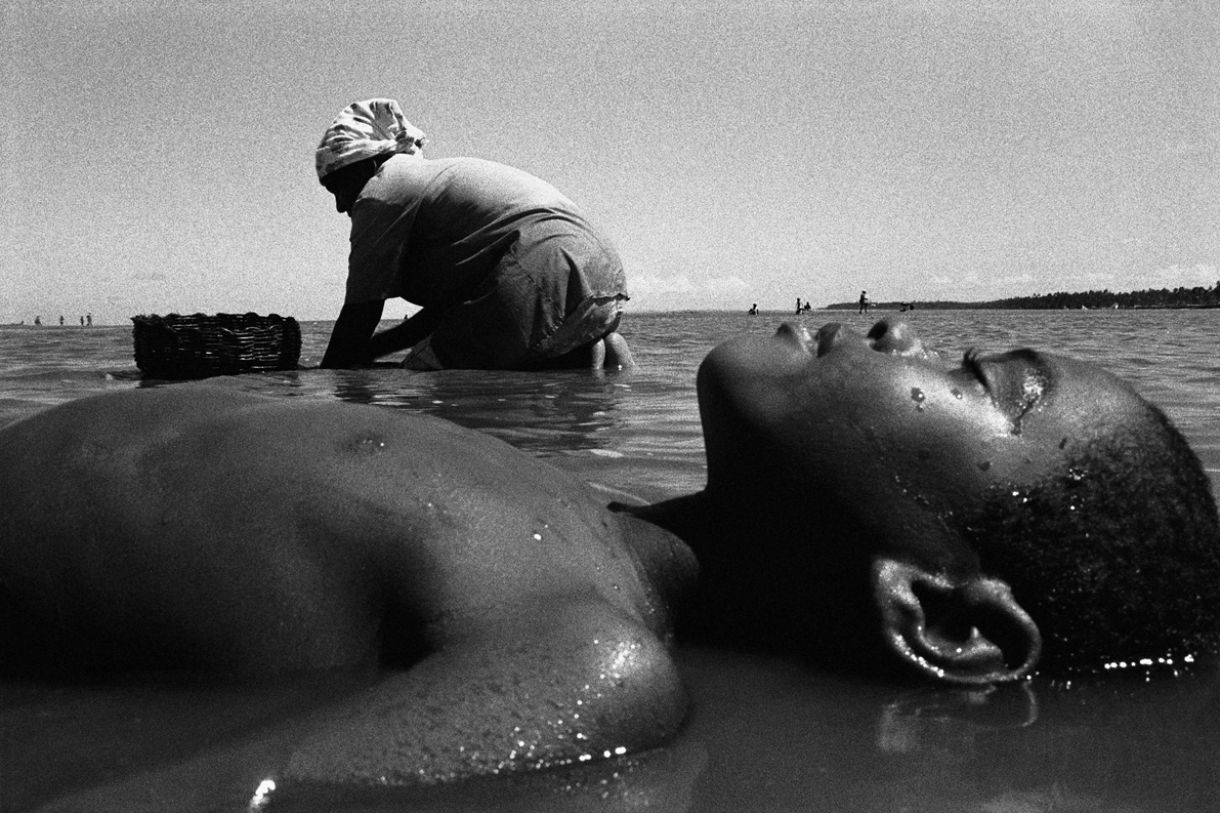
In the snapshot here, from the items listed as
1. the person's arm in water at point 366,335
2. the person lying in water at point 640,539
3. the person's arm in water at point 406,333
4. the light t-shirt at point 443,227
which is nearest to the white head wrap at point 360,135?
the light t-shirt at point 443,227

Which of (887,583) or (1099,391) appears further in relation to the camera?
(1099,391)

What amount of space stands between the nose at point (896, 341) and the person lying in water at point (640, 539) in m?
0.01

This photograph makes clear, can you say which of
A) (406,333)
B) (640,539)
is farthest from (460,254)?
(640,539)

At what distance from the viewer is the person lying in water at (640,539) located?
1.74m

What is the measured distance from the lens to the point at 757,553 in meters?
2.05

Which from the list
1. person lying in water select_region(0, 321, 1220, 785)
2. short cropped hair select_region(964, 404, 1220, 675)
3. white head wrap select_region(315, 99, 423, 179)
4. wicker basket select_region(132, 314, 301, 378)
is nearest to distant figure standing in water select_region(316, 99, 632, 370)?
white head wrap select_region(315, 99, 423, 179)

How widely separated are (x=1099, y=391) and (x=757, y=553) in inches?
28.5

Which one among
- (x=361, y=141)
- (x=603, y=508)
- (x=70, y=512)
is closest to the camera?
(x=70, y=512)

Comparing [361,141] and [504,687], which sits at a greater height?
[361,141]

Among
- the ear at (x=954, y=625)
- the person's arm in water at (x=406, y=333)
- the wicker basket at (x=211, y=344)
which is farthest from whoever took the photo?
the person's arm in water at (x=406, y=333)

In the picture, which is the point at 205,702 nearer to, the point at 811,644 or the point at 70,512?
the point at 70,512

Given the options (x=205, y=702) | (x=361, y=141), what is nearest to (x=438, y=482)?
(x=205, y=702)

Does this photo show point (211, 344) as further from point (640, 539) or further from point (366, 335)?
point (640, 539)

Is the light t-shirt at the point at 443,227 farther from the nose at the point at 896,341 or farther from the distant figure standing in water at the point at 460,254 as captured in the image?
the nose at the point at 896,341
